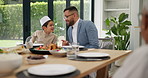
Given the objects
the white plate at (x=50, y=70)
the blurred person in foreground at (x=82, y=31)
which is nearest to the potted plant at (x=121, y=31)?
the blurred person in foreground at (x=82, y=31)

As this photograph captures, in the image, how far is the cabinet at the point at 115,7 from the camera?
5.16m

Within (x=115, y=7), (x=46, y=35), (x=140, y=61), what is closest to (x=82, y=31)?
(x=46, y=35)

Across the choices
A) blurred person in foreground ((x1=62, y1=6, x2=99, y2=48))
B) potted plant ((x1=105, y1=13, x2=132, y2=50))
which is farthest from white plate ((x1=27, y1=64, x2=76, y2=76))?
potted plant ((x1=105, y1=13, x2=132, y2=50))

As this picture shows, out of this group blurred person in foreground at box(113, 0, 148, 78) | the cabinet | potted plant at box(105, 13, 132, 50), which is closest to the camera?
blurred person in foreground at box(113, 0, 148, 78)

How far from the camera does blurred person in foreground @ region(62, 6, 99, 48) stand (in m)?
2.77

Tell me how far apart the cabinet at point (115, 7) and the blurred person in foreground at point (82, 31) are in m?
2.35

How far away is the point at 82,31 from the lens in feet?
9.43

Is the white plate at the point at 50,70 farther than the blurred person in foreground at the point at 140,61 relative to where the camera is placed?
Yes

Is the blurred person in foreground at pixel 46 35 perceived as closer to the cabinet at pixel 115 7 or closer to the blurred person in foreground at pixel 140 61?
the blurred person in foreground at pixel 140 61

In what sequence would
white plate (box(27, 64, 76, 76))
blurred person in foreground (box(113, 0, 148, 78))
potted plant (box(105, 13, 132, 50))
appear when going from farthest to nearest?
potted plant (box(105, 13, 132, 50)) < white plate (box(27, 64, 76, 76)) < blurred person in foreground (box(113, 0, 148, 78))

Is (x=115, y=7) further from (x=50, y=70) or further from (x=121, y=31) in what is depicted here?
(x=50, y=70)

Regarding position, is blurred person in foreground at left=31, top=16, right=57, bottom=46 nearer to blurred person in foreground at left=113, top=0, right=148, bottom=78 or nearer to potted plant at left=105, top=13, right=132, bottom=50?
potted plant at left=105, top=13, right=132, bottom=50

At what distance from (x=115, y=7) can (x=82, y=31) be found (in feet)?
9.09

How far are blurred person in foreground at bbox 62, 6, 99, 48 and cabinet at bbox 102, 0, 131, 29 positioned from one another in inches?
92.5
